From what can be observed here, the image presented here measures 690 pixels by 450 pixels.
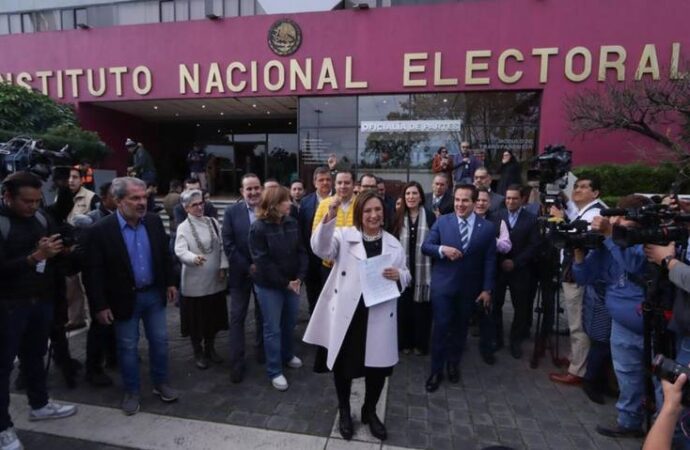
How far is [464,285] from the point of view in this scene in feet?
11.1

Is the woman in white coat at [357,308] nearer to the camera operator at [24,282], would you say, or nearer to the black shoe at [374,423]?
the black shoe at [374,423]

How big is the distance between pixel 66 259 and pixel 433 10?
34.0 ft

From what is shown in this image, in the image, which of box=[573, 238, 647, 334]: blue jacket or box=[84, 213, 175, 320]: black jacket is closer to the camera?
box=[573, 238, 647, 334]: blue jacket

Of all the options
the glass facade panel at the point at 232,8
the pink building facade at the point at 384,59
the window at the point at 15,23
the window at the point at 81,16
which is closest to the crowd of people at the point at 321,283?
the pink building facade at the point at 384,59

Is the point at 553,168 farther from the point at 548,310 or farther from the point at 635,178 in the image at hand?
the point at 635,178

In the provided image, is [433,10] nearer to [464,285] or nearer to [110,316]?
[464,285]

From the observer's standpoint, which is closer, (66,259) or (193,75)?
(66,259)

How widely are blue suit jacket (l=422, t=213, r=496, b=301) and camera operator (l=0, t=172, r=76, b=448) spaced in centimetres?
287

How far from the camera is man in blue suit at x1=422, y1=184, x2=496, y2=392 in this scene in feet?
11.0

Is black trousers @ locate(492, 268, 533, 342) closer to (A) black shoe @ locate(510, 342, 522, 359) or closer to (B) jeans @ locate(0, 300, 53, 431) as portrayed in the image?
(A) black shoe @ locate(510, 342, 522, 359)

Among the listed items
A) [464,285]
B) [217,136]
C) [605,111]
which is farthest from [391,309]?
[217,136]

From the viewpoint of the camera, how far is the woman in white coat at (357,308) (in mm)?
2605

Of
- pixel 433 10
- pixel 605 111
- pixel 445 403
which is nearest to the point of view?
pixel 445 403

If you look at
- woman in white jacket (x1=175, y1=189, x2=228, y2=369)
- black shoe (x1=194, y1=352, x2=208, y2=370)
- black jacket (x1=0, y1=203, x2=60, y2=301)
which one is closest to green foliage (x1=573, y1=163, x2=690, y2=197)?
woman in white jacket (x1=175, y1=189, x2=228, y2=369)
